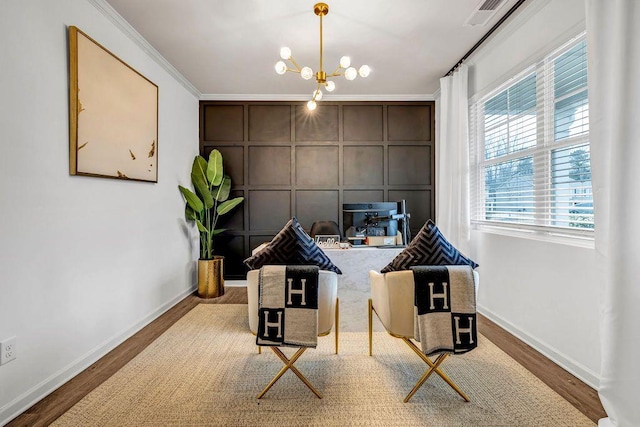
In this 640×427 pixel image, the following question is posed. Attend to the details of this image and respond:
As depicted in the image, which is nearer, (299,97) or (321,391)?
(321,391)

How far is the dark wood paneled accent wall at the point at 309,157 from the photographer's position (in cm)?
489

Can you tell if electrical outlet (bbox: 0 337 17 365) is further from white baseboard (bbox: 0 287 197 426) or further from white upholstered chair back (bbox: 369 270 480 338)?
white upholstered chair back (bbox: 369 270 480 338)

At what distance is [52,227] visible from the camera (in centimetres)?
211

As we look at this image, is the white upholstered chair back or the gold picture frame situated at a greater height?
the gold picture frame

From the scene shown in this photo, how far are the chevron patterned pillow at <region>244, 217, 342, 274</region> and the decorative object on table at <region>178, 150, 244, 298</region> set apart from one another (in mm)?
2350

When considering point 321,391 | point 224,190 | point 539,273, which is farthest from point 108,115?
point 539,273

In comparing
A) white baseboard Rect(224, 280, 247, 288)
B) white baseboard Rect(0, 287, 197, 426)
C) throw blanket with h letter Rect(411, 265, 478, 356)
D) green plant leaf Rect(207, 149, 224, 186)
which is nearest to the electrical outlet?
white baseboard Rect(0, 287, 197, 426)

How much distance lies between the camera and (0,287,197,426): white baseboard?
1.80m

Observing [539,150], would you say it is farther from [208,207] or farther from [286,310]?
[208,207]

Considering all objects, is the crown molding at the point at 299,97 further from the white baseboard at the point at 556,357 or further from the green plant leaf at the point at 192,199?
the white baseboard at the point at 556,357

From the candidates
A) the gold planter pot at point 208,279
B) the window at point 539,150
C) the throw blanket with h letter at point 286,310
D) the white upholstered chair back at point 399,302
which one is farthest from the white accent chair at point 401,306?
the gold planter pot at point 208,279

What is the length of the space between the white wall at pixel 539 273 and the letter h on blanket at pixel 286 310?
62.0 inches

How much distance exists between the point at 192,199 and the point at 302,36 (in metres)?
2.25

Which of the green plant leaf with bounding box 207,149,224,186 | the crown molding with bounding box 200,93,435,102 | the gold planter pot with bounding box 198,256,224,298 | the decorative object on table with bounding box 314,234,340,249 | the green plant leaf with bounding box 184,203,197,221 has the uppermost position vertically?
the crown molding with bounding box 200,93,435,102
